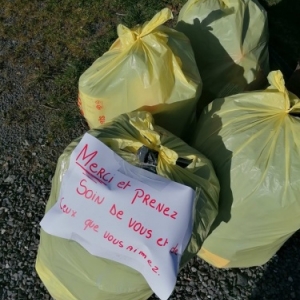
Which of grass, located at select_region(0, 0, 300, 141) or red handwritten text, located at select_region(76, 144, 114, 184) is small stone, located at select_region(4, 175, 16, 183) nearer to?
grass, located at select_region(0, 0, 300, 141)

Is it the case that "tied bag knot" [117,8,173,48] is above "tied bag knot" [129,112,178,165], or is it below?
above

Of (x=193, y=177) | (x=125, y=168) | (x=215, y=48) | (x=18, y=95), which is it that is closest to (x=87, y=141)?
(x=125, y=168)

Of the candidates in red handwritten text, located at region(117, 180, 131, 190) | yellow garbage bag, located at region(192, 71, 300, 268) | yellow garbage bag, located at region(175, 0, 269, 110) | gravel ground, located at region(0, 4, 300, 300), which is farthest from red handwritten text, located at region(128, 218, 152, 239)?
yellow garbage bag, located at region(175, 0, 269, 110)

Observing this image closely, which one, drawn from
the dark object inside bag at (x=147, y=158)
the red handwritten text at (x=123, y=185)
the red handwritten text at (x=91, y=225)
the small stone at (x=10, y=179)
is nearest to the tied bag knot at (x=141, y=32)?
the dark object inside bag at (x=147, y=158)

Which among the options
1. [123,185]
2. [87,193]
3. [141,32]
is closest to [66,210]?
[87,193]

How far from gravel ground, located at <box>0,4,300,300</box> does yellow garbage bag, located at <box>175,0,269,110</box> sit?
76 cm

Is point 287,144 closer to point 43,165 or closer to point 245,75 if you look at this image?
point 245,75

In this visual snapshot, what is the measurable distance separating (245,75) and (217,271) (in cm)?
91

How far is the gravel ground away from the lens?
202 cm

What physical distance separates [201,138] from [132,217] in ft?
1.74

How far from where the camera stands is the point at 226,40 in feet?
6.71

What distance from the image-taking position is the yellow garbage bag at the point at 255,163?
156 cm

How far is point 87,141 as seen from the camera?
149cm

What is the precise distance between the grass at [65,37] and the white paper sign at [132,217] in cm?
112
